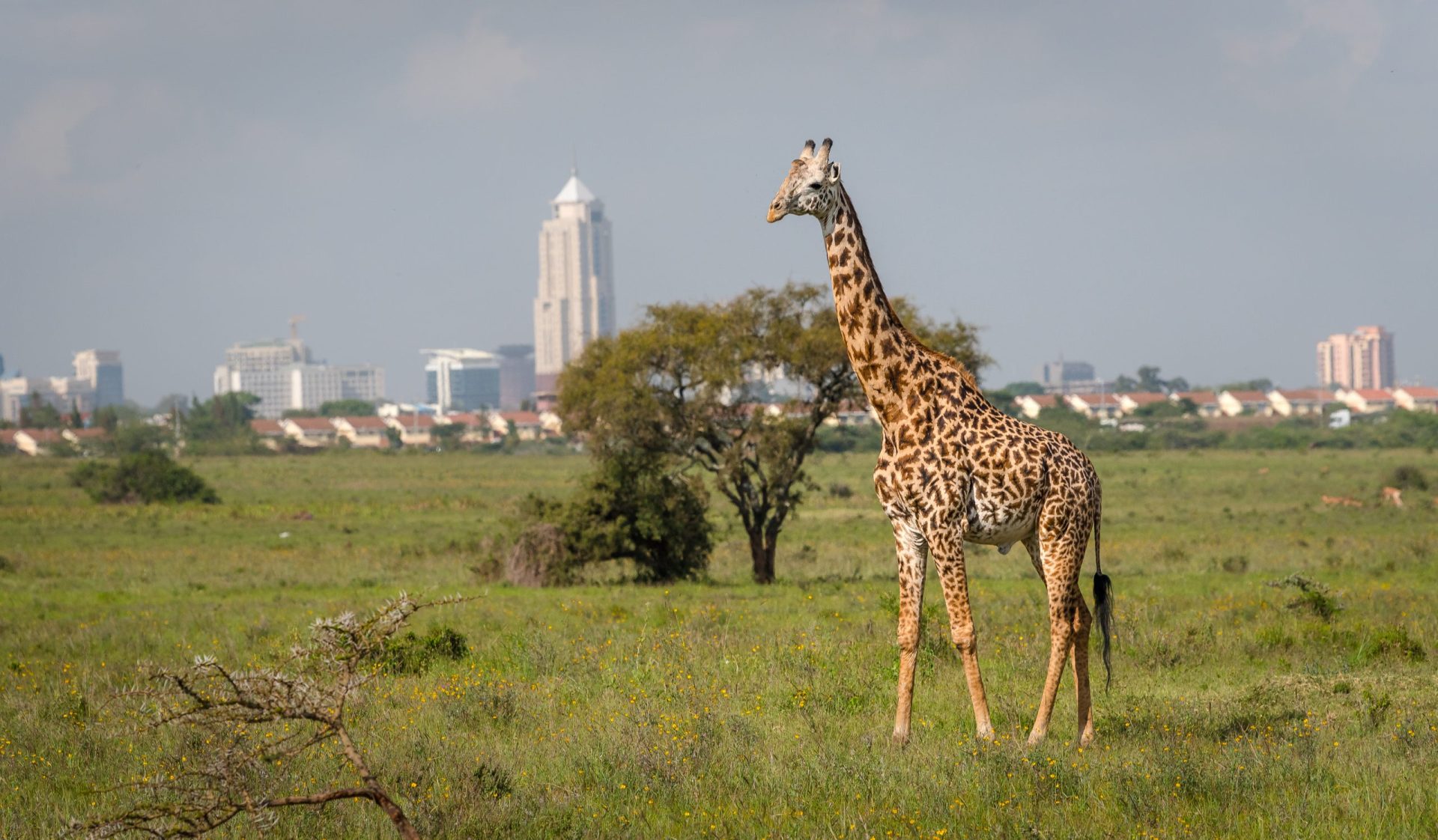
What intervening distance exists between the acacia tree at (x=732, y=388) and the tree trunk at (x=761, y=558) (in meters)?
0.02

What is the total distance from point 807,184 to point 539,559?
17.9 metres

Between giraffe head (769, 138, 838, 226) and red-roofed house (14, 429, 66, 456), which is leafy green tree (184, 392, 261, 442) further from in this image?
giraffe head (769, 138, 838, 226)

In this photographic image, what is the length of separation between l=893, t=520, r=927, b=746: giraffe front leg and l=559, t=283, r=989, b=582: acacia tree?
53.7 feet

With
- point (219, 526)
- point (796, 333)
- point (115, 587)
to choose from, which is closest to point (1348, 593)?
point (796, 333)

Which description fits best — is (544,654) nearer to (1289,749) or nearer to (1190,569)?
(1289,749)

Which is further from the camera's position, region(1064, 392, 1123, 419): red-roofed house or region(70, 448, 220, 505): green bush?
region(1064, 392, 1123, 419): red-roofed house

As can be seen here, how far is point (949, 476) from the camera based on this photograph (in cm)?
1105

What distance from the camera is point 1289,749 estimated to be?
10.5 metres

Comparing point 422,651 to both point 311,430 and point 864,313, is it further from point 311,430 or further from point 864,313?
point 311,430

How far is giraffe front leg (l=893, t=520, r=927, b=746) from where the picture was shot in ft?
36.8

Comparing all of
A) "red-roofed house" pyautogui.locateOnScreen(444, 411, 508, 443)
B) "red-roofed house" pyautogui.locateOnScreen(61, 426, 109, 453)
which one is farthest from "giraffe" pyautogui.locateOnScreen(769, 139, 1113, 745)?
"red-roofed house" pyautogui.locateOnScreen(444, 411, 508, 443)

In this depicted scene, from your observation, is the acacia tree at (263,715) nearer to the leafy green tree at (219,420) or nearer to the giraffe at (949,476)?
the giraffe at (949,476)

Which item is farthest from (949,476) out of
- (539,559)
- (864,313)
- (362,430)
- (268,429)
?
(362,430)

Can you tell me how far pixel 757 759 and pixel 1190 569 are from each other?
21.5m
